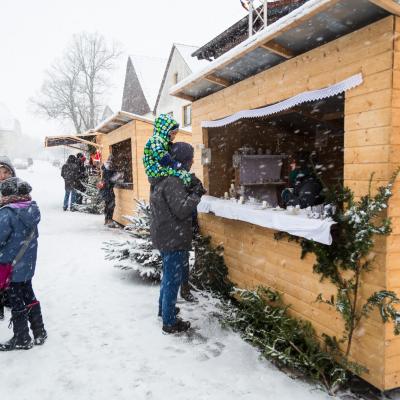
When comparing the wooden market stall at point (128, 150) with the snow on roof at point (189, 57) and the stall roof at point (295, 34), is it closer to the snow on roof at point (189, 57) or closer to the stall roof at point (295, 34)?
the stall roof at point (295, 34)

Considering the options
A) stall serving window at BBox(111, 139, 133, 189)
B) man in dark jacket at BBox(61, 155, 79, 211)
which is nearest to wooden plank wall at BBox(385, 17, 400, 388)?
stall serving window at BBox(111, 139, 133, 189)

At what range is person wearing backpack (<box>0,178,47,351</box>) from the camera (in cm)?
360

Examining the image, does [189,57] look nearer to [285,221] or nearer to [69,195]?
[69,195]

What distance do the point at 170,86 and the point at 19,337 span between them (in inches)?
940

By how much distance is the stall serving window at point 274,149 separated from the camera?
6.18 m

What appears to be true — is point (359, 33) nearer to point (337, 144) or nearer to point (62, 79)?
point (337, 144)

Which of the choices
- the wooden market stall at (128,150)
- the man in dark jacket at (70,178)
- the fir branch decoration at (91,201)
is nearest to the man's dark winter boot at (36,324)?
the wooden market stall at (128,150)

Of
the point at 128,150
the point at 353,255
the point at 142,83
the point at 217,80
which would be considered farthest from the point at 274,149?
the point at 142,83

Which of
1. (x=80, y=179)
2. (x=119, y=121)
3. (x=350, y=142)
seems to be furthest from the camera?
(x=80, y=179)

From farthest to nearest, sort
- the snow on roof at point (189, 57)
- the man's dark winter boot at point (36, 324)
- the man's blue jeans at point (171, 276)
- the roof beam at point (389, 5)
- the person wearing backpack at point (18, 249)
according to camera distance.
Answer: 1. the snow on roof at point (189, 57)
2. the man's blue jeans at point (171, 276)
3. the man's dark winter boot at point (36, 324)
4. the person wearing backpack at point (18, 249)
5. the roof beam at point (389, 5)

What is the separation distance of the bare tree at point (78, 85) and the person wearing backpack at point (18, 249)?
130 feet

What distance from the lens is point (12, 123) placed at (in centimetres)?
9519

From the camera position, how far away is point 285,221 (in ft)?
11.8

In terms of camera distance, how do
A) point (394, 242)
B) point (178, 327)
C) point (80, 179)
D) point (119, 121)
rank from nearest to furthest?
point (394, 242) → point (178, 327) → point (119, 121) → point (80, 179)
